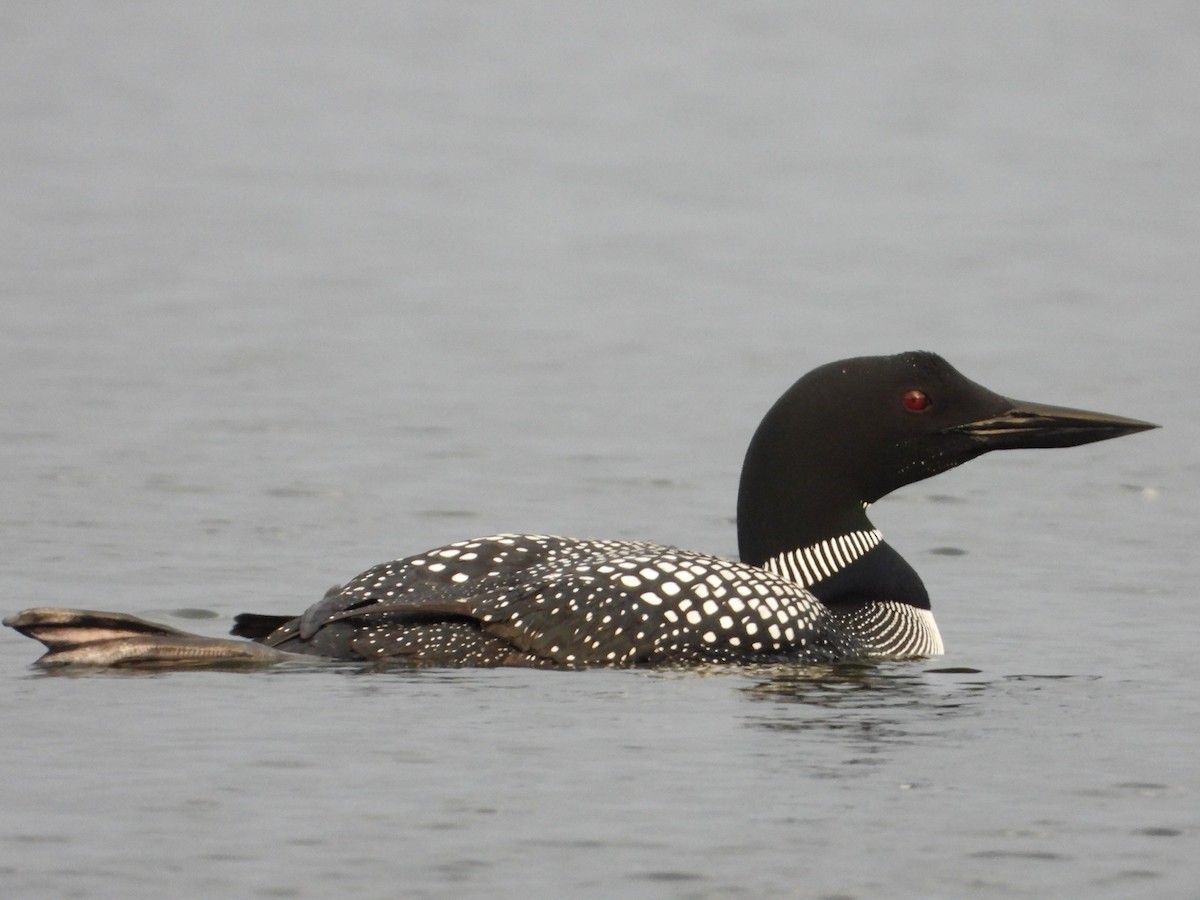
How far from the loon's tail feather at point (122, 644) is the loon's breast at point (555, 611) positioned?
210mm

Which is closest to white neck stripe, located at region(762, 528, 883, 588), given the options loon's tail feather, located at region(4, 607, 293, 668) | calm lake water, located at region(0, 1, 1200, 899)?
calm lake water, located at region(0, 1, 1200, 899)

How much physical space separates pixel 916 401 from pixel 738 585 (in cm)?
96

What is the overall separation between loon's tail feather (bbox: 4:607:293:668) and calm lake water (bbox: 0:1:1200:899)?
8cm

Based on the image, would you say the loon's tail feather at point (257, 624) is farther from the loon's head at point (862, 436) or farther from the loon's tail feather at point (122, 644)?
the loon's head at point (862, 436)

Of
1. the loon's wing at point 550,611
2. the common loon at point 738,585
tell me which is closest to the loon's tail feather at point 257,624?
the common loon at point 738,585

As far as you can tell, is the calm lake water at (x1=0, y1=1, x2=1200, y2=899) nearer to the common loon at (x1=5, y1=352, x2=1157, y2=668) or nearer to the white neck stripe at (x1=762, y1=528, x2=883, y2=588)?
the common loon at (x1=5, y1=352, x2=1157, y2=668)

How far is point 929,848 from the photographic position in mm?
4594

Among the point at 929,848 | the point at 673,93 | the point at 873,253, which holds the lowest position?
the point at 929,848

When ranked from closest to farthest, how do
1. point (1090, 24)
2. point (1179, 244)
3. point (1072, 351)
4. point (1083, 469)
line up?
point (1083, 469) → point (1072, 351) → point (1179, 244) → point (1090, 24)

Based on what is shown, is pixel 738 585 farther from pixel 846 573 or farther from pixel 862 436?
pixel 862 436

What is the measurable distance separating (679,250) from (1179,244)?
116 inches

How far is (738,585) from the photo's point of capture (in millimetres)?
6145

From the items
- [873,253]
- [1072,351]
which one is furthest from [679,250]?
[1072,351]

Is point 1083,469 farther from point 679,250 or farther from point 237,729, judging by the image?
point 679,250
